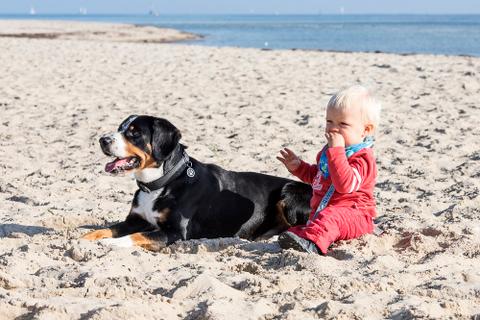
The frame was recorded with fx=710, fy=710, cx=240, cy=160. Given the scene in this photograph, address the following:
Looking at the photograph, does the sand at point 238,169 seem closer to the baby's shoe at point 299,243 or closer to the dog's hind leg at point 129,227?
the baby's shoe at point 299,243

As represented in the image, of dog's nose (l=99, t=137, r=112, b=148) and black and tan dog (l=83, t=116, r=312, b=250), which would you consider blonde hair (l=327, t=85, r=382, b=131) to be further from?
dog's nose (l=99, t=137, r=112, b=148)

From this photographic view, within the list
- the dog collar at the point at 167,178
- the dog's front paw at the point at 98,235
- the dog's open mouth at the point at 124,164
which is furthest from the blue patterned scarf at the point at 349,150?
the dog's front paw at the point at 98,235

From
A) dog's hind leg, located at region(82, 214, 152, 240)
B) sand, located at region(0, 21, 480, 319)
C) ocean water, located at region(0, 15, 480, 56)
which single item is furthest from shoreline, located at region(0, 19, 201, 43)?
dog's hind leg, located at region(82, 214, 152, 240)

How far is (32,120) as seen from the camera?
992 cm

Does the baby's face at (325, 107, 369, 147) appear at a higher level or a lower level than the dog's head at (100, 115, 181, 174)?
higher

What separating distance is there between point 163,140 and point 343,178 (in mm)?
1269

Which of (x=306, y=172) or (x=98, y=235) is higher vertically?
(x=306, y=172)

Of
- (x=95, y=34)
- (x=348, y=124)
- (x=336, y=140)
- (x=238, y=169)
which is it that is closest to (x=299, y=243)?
(x=336, y=140)

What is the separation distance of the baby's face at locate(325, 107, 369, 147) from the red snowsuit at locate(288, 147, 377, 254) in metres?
0.11

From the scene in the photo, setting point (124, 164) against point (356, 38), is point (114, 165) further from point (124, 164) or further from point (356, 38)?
point (356, 38)

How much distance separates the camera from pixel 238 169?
730cm

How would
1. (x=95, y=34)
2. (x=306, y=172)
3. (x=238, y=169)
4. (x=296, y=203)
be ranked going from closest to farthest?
(x=306, y=172), (x=296, y=203), (x=238, y=169), (x=95, y=34)

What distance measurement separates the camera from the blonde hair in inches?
177

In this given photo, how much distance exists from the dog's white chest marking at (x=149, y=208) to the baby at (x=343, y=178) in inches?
37.4
